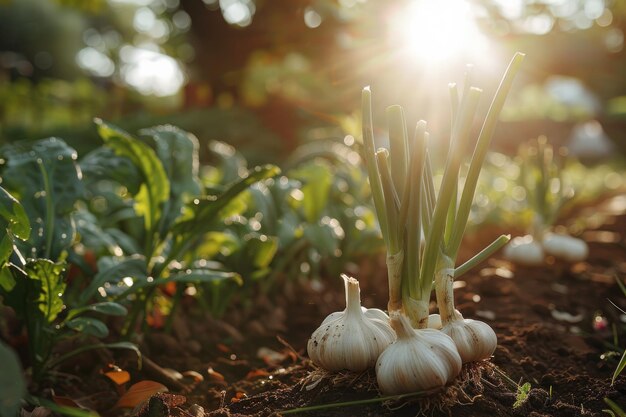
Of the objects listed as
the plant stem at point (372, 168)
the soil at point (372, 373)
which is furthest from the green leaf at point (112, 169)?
the plant stem at point (372, 168)

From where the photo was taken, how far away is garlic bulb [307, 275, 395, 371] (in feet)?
5.04

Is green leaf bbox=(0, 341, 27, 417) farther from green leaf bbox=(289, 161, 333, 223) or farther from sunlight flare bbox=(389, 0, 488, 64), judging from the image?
sunlight flare bbox=(389, 0, 488, 64)

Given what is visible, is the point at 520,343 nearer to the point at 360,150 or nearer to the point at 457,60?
the point at 360,150

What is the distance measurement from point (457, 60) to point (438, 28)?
3085mm

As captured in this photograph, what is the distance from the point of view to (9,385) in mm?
1067

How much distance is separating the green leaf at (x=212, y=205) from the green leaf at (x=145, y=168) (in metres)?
0.14

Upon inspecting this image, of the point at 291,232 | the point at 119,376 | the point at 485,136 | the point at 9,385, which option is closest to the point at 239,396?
the point at 119,376

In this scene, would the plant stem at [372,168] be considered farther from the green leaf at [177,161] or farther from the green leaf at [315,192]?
the green leaf at [315,192]

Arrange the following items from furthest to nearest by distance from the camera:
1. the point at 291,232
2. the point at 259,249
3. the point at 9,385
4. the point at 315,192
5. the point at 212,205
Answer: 1. the point at 315,192
2. the point at 291,232
3. the point at 259,249
4. the point at 212,205
5. the point at 9,385

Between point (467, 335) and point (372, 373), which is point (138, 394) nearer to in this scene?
point (372, 373)

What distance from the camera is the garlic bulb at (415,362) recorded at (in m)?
1.41

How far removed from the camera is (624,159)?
13.2 meters

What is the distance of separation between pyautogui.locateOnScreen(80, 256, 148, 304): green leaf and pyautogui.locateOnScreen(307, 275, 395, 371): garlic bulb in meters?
0.73

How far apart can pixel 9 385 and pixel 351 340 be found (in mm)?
737
